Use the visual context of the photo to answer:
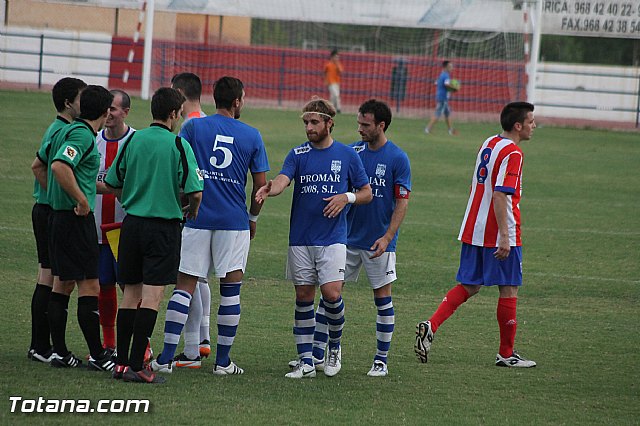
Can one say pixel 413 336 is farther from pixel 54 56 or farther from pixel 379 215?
pixel 54 56

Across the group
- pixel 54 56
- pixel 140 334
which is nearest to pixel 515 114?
pixel 140 334

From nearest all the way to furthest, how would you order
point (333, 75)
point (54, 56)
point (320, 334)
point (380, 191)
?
point (380, 191) < point (320, 334) < point (333, 75) < point (54, 56)

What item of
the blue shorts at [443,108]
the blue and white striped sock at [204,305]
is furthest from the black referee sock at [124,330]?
the blue shorts at [443,108]

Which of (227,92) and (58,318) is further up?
(227,92)

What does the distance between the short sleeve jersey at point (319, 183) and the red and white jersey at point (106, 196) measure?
1.32m

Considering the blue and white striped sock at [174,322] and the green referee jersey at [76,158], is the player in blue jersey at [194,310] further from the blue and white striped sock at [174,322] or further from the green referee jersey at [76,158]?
the green referee jersey at [76,158]

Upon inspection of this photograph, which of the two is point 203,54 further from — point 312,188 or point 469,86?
point 312,188

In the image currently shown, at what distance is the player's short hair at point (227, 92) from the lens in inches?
268

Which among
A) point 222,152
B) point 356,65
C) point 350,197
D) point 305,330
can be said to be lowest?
point 305,330

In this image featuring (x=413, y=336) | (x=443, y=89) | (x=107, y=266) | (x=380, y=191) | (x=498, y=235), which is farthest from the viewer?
(x=443, y=89)

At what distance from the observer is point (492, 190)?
312 inches

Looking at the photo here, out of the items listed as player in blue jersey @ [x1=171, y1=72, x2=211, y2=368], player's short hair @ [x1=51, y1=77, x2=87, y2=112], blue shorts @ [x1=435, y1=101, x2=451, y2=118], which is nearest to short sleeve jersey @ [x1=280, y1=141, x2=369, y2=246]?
player in blue jersey @ [x1=171, y1=72, x2=211, y2=368]

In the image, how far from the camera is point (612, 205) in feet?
58.6

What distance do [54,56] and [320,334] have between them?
85.0 ft
